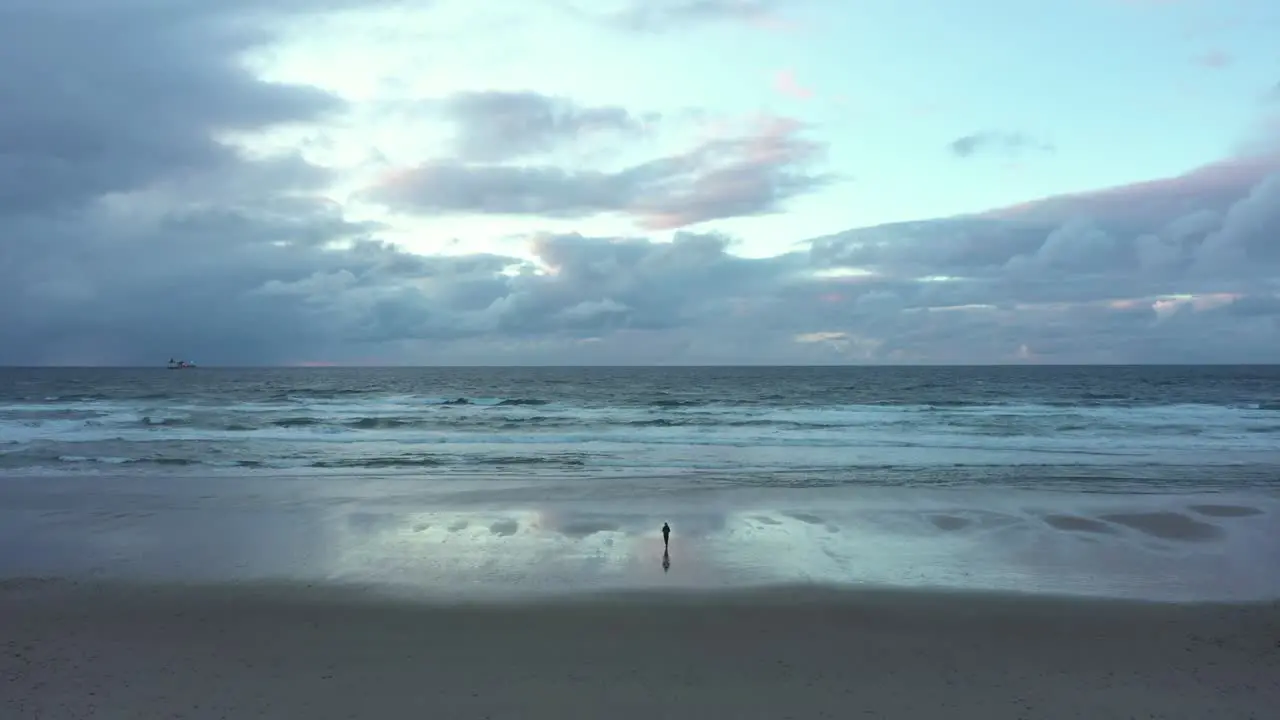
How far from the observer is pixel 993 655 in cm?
865

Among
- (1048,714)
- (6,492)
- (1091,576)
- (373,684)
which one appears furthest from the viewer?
(6,492)

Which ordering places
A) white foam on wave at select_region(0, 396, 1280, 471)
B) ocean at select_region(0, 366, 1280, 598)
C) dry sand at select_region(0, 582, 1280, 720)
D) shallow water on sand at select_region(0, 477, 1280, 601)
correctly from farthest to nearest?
1. white foam on wave at select_region(0, 396, 1280, 471)
2. ocean at select_region(0, 366, 1280, 598)
3. shallow water on sand at select_region(0, 477, 1280, 601)
4. dry sand at select_region(0, 582, 1280, 720)

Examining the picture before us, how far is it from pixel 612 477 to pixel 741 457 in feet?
20.4

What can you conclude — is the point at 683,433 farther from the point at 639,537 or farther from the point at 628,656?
the point at 628,656

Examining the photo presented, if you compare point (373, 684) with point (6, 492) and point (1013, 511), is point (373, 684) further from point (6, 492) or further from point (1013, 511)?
point (6, 492)

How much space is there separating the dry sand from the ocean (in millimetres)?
1189

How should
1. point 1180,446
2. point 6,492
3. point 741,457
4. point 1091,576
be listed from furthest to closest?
1. point 1180,446
2. point 741,457
3. point 6,492
4. point 1091,576

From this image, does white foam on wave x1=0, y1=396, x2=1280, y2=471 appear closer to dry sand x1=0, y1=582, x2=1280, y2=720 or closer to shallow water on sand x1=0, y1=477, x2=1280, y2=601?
shallow water on sand x1=0, y1=477, x2=1280, y2=601

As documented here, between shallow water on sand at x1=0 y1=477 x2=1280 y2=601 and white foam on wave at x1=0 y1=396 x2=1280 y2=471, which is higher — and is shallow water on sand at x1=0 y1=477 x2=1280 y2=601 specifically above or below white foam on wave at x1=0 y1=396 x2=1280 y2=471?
below

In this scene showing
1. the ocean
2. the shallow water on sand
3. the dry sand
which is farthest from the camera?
the ocean

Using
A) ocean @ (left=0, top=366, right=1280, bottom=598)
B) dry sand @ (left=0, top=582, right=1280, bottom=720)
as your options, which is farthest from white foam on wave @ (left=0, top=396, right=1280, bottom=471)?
dry sand @ (left=0, top=582, right=1280, bottom=720)

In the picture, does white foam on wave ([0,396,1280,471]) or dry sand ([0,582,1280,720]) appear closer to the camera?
dry sand ([0,582,1280,720])

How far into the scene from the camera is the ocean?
12023mm

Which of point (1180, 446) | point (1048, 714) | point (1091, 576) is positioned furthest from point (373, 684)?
point (1180, 446)
